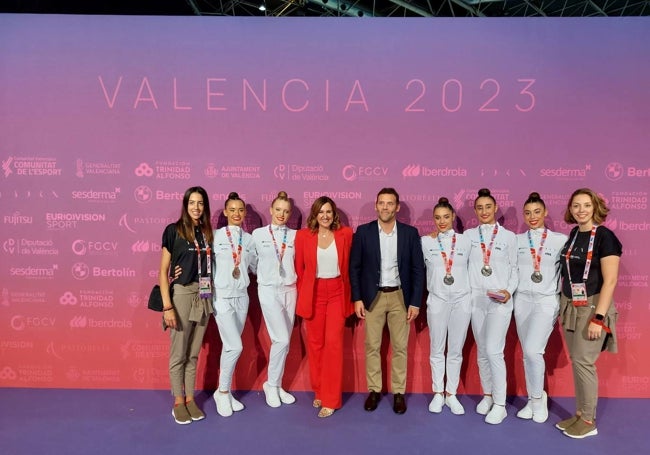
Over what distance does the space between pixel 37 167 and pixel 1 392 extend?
219cm

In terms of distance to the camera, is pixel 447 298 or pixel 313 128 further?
pixel 313 128

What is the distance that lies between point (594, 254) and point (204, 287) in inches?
120

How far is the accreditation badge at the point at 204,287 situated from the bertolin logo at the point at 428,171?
6.65 feet

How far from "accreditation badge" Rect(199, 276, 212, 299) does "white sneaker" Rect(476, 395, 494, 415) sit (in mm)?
2526

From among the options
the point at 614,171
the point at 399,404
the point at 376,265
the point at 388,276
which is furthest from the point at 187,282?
the point at 614,171

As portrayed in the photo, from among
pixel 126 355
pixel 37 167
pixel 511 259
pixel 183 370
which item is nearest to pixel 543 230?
pixel 511 259

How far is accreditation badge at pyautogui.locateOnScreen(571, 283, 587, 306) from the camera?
315 cm

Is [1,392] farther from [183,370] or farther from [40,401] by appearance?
[183,370]

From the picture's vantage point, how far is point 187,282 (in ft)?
11.0

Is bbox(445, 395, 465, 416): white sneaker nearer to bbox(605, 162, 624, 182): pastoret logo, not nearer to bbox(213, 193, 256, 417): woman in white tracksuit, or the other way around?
bbox(213, 193, 256, 417): woman in white tracksuit

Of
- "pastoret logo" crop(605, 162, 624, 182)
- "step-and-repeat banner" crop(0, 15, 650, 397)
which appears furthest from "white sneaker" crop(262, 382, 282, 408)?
"pastoret logo" crop(605, 162, 624, 182)

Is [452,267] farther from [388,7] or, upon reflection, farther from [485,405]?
[388,7]

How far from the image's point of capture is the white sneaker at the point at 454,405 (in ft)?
Answer: 11.8

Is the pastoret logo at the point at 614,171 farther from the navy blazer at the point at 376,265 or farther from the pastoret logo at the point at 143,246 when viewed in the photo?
the pastoret logo at the point at 143,246
